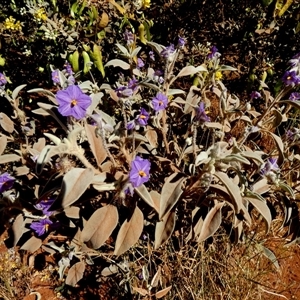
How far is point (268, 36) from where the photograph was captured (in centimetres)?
266

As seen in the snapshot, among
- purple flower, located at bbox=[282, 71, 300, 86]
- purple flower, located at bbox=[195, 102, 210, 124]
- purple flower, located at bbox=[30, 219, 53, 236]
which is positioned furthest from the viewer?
purple flower, located at bbox=[30, 219, 53, 236]

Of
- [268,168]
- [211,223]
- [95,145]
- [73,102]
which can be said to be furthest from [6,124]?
[268,168]

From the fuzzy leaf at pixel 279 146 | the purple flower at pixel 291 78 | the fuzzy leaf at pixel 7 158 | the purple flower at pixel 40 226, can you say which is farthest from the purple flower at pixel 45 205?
the purple flower at pixel 291 78

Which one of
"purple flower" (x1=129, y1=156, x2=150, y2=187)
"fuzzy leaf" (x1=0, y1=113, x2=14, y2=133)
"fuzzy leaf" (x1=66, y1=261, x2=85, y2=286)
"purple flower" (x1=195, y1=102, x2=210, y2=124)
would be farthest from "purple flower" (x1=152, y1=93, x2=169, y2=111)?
"fuzzy leaf" (x1=66, y1=261, x2=85, y2=286)

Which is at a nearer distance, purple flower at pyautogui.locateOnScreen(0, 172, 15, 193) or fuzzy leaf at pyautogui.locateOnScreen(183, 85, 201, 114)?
purple flower at pyautogui.locateOnScreen(0, 172, 15, 193)

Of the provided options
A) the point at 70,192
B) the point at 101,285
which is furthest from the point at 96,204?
the point at 70,192

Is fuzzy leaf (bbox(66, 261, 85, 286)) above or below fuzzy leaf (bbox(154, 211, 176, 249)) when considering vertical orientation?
below

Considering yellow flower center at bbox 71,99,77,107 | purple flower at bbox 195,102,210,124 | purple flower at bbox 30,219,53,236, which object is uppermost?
yellow flower center at bbox 71,99,77,107

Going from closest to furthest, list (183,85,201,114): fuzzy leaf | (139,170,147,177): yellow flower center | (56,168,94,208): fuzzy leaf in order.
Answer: (56,168,94,208): fuzzy leaf, (139,170,147,177): yellow flower center, (183,85,201,114): fuzzy leaf

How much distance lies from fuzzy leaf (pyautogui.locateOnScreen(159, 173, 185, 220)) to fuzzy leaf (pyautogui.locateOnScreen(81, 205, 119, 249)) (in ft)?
0.63

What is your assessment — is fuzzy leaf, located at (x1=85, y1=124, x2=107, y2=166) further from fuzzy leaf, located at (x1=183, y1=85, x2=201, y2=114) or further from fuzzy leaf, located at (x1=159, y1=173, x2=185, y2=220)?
fuzzy leaf, located at (x1=183, y1=85, x2=201, y2=114)

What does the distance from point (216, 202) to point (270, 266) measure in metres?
0.53

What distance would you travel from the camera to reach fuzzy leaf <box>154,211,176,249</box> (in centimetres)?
149

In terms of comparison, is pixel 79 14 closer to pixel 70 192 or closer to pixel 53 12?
pixel 53 12
